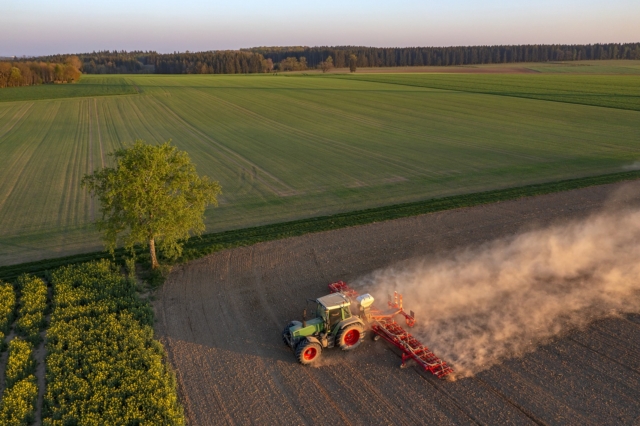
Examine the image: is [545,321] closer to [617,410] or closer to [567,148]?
[617,410]

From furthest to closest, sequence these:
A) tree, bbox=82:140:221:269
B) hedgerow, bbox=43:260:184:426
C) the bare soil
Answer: tree, bbox=82:140:221:269
the bare soil
hedgerow, bbox=43:260:184:426

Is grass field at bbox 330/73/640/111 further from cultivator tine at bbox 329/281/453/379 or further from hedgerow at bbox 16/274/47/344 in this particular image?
hedgerow at bbox 16/274/47/344

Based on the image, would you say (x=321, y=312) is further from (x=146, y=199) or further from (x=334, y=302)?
(x=146, y=199)

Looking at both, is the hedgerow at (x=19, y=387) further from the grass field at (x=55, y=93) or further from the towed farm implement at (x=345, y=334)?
the grass field at (x=55, y=93)

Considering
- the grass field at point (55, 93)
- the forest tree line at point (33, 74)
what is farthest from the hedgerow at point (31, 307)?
the forest tree line at point (33, 74)

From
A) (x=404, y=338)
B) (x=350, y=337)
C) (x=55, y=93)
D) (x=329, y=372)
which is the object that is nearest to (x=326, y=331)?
(x=350, y=337)

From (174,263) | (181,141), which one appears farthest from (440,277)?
(181,141)

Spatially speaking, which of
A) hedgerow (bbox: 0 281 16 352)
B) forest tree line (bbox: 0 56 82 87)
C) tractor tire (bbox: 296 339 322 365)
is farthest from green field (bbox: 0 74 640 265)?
forest tree line (bbox: 0 56 82 87)
